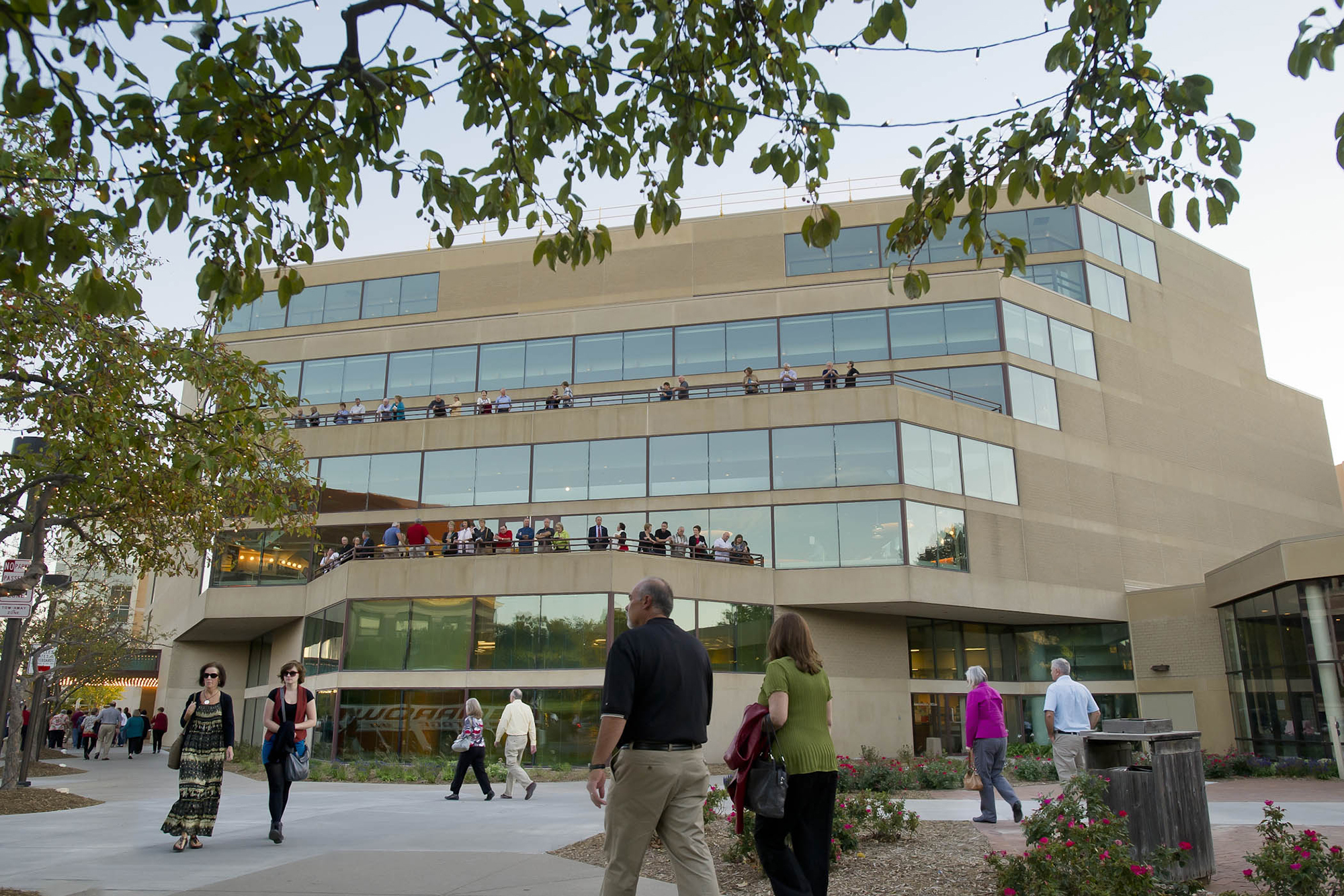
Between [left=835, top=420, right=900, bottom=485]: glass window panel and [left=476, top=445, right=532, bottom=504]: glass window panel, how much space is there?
32.6 feet

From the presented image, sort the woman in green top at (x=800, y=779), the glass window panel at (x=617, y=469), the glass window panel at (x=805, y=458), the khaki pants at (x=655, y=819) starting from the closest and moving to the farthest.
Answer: the khaki pants at (x=655, y=819) < the woman in green top at (x=800, y=779) < the glass window panel at (x=805, y=458) < the glass window panel at (x=617, y=469)

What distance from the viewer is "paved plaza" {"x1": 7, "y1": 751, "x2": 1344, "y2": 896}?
7.21 meters

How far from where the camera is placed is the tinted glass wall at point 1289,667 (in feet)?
69.4

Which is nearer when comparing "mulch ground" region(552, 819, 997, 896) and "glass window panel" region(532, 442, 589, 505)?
"mulch ground" region(552, 819, 997, 896)

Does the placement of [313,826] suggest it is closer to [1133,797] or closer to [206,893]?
[206,893]

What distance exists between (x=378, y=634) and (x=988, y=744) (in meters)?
20.2

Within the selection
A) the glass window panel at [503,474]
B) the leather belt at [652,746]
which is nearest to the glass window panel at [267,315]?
the glass window panel at [503,474]

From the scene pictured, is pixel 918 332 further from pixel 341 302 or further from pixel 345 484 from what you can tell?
pixel 341 302

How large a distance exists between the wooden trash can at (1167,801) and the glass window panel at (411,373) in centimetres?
3122

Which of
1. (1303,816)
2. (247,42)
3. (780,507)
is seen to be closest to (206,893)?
(247,42)

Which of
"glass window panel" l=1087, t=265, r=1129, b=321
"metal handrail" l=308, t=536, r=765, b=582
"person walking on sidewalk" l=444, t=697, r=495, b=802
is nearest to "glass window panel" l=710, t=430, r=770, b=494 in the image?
"metal handrail" l=308, t=536, r=765, b=582

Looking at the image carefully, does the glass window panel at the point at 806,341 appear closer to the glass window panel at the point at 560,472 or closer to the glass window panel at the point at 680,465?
the glass window panel at the point at 680,465

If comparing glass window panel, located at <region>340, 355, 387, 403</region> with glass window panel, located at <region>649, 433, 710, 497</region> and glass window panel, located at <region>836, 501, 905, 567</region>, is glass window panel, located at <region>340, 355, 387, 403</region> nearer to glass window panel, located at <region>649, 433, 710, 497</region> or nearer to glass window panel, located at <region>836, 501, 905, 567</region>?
glass window panel, located at <region>649, 433, 710, 497</region>

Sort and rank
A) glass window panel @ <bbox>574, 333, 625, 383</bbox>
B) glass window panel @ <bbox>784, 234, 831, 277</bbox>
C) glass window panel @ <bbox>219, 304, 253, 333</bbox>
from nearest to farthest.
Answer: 1. glass window panel @ <bbox>574, 333, 625, 383</bbox>
2. glass window panel @ <bbox>784, 234, 831, 277</bbox>
3. glass window panel @ <bbox>219, 304, 253, 333</bbox>
